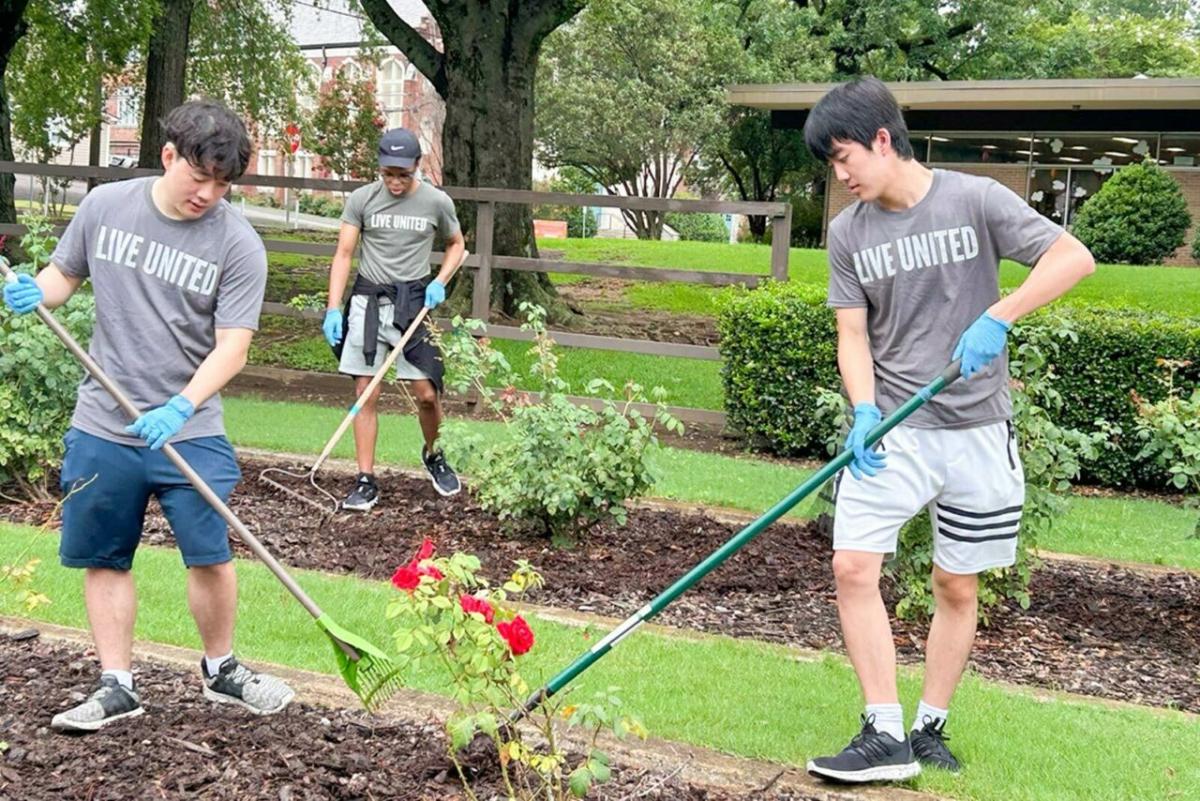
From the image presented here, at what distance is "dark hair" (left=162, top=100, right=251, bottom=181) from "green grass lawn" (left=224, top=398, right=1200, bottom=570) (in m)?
3.07

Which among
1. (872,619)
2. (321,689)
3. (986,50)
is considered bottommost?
(321,689)

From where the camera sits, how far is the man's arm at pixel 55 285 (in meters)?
3.92

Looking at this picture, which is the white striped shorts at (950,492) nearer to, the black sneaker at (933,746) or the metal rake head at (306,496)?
the black sneaker at (933,746)

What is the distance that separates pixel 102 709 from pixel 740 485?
4.78m

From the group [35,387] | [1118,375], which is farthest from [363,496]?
[1118,375]

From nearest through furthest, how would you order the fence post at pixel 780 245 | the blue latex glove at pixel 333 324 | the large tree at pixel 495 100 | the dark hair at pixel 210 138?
the dark hair at pixel 210 138 < the blue latex glove at pixel 333 324 < the fence post at pixel 780 245 < the large tree at pixel 495 100

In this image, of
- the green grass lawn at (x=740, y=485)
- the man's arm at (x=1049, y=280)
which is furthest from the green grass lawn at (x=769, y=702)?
the green grass lawn at (x=740, y=485)

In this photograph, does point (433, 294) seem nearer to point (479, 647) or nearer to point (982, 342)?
point (982, 342)

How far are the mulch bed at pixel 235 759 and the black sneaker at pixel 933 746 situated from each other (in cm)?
50

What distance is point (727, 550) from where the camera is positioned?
3531mm

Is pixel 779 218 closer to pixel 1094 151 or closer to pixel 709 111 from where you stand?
pixel 1094 151

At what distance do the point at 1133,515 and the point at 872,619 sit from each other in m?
4.62

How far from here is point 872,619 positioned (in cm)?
377

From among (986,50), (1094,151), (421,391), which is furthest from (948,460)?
(986,50)
